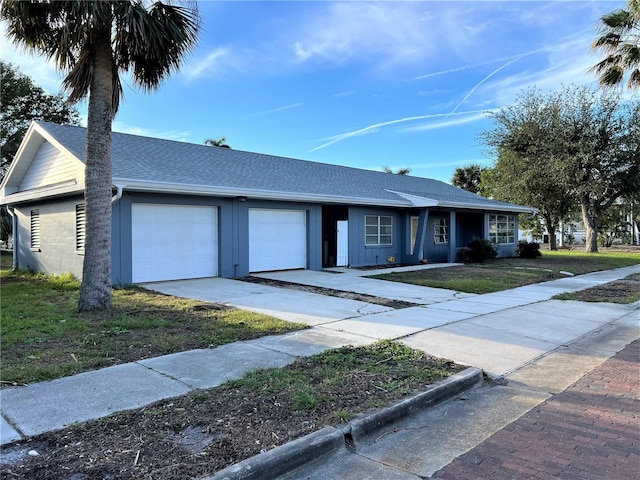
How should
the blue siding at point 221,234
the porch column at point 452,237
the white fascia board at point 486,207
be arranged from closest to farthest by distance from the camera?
the blue siding at point 221,234 < the white fascia board at point 486,207 < the porch column at point 452,237

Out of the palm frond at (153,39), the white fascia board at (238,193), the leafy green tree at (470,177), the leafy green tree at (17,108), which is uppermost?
the leafy green tree at (17,108)

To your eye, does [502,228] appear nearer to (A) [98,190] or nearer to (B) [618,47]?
(B) [618,47]

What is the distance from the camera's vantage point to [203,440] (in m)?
3.45

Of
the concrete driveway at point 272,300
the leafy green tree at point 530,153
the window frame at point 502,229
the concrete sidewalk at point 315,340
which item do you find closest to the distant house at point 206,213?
the concrete driveway at point 272,300

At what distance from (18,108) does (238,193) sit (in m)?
24.4

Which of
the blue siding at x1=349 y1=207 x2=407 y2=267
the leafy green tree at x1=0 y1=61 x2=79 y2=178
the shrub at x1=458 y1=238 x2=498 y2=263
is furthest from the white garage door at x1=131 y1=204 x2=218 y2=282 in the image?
the leafy green tree at x1=0 y1=61 x2=79 y2=178

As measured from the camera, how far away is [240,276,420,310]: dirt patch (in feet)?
32.4

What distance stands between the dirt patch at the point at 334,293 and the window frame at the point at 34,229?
7.91 meters

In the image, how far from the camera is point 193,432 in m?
3.60

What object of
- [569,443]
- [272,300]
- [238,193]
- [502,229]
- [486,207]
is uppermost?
[486,207]

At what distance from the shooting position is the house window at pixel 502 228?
2411 cm

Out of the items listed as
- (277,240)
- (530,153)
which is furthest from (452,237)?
(530,153)

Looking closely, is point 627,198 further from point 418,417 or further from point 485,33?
point 418,417

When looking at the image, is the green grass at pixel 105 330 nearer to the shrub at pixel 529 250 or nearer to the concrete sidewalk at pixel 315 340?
the concrete sidewalk at pixel 315 340
